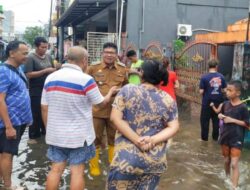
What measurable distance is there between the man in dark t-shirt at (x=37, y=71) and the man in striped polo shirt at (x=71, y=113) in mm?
3295

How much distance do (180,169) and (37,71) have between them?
3006 mm

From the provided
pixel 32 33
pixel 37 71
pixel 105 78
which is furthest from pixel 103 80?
pixel 32 33

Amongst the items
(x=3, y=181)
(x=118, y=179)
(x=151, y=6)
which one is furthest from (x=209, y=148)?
(x=151, y=6)

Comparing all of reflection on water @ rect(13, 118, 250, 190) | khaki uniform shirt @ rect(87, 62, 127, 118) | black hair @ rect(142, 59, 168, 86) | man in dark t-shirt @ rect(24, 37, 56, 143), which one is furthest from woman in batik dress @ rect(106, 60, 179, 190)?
man in dark t-shirt @ rect(24, 37, 56, 143)

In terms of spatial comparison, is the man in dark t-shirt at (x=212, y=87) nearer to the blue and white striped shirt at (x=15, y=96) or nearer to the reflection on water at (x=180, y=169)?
the reflection on water at (x=180, y=169)

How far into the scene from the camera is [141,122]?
3.47 m

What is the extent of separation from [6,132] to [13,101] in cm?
40

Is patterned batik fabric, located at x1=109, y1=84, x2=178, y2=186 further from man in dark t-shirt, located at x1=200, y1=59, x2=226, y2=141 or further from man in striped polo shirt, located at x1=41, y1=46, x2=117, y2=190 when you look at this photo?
man in dark t-shirt, located at x1=200, y1=59, x2=226, y2=141

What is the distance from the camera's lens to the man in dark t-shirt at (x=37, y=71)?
24.6 ft

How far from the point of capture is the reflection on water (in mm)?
5703

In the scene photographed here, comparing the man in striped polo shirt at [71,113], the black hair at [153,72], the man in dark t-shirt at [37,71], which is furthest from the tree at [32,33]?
the black hair at [153,72]

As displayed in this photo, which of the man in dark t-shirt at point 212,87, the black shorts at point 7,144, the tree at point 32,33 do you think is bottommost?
the black shorts at point 7,144

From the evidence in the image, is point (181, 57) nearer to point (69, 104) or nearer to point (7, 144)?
point (7, 144)

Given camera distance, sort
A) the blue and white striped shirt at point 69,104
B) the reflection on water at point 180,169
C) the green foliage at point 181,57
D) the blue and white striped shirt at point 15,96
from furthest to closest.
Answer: the green foliage at point 181,57
the reflection on water at point 180,169
the blue and white striped shirt at point 15,96
the blue and white striped shirt at point 69,104
